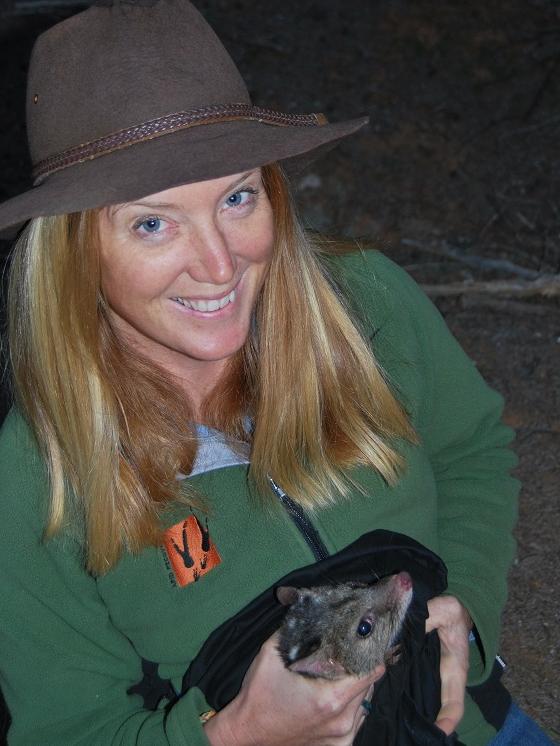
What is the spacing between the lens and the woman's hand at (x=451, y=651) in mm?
2258

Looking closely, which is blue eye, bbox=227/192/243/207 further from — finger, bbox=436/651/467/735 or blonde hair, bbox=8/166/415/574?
finger, bbox=436/651/467/735

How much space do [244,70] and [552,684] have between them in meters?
5.30

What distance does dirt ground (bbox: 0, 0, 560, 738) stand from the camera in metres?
4.20

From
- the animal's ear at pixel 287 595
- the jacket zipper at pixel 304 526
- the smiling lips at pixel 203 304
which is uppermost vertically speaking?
the smiling lips at pixel 203 304

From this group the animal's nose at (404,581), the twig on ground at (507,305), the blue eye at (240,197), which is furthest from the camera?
the twig on ground at (507,305)

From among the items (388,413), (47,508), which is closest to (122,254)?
(47,508)

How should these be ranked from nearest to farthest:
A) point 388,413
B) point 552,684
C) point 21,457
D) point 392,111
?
point 21,457 → point 388,413 → point 552,684 → point 392,111

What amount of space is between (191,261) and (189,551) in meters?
0.67

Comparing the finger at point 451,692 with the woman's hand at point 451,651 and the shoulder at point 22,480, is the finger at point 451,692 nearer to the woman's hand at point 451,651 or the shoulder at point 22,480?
the woman's hand at point 451,651

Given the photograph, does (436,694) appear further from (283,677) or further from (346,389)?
(346,389)

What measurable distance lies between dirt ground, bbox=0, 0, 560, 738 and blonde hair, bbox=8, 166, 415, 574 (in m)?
1.45

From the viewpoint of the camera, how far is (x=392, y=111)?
6.82 metres

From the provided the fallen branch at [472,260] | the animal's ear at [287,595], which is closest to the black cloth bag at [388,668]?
the animal's ear at [287,595]

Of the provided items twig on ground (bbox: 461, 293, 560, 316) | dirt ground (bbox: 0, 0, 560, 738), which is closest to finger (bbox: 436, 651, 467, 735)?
dirt ground (bbox: 0, 0, 560, 738)
